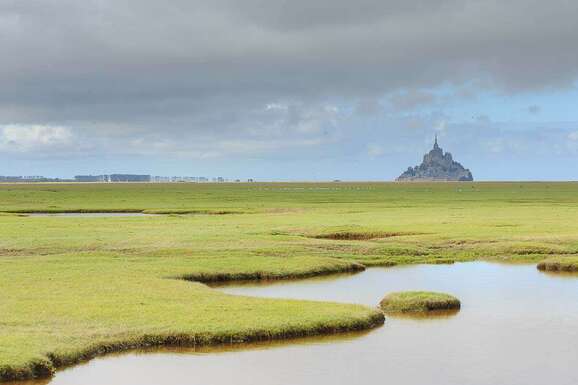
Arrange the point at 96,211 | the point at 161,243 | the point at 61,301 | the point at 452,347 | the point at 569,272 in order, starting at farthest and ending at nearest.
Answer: the point at 96,211 < the point at 161,243 < the point at 569,272 < the point at 61,301 < the point at 452,347

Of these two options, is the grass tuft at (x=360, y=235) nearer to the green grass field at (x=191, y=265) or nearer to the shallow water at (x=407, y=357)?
the green grass field at (x=191, y=265)

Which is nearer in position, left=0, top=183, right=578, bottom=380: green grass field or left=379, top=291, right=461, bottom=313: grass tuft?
left=0, top=183, right=578, bottom=380: green grass field

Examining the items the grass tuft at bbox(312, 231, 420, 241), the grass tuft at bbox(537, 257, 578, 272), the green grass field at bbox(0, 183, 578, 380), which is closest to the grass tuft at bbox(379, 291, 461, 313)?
the green grass field at bbox(0, 183, 578, 380)

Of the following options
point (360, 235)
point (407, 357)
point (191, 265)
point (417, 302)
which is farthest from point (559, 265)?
point (407, 357)

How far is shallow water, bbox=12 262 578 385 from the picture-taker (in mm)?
21281

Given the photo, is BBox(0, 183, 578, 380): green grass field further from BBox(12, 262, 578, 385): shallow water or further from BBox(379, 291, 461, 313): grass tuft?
BBox(379, 291, 461, 313): grass tuft

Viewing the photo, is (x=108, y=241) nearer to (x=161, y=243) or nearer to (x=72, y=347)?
(x=161, y=243)

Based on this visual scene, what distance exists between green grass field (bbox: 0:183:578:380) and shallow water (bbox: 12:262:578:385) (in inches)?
44.9

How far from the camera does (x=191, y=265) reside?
40.8m

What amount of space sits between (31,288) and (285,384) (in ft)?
51.3

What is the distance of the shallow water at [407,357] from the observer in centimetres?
2128

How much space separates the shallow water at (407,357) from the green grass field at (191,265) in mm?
1139

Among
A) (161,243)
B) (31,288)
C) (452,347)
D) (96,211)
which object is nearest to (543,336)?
(452,347)

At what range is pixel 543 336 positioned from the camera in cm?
2617
